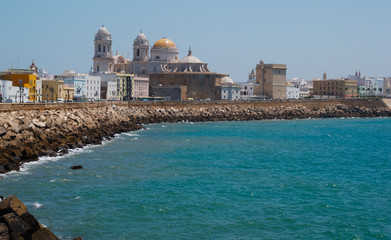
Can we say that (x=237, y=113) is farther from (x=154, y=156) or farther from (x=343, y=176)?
(x=343, y=176)

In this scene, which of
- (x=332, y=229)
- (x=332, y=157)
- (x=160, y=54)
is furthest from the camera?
(x=160, y=54)

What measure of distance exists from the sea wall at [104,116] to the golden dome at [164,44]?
2687cm

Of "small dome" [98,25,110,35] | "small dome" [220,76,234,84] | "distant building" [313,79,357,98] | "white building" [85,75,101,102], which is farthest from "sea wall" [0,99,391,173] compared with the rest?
"distant building" [313,79,357,98]

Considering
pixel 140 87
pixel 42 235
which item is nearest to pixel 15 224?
pixel 42 235

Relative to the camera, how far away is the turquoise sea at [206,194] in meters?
17.9

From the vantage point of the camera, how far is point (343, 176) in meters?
28.6

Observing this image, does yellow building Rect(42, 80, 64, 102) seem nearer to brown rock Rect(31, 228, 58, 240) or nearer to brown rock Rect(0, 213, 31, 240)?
brown rock Rect(31, 228, 58, 240)

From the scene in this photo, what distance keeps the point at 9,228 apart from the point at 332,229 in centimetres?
994

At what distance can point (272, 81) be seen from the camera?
363 ft

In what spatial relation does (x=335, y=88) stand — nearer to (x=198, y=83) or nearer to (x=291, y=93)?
(x=291, y=93)

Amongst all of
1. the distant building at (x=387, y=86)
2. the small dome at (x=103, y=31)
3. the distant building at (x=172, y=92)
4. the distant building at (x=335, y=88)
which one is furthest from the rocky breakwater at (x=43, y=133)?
the distant building at (x=387, y=86)

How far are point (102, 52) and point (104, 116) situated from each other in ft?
170

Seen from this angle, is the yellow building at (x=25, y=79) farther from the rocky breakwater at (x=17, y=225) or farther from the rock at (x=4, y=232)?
the rock at (x=4, y=232)

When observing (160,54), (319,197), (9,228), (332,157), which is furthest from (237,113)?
(9,228)
